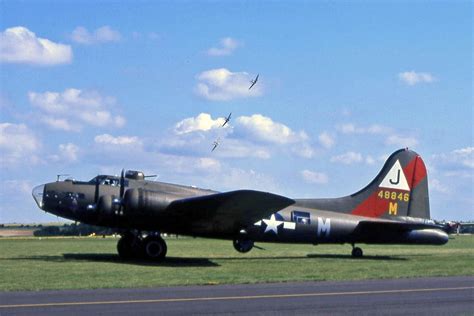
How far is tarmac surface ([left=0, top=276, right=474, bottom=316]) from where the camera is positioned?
12.4 metres

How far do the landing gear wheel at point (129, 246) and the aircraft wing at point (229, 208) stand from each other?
2131 mm

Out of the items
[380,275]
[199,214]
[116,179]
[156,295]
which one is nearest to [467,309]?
[156,295]

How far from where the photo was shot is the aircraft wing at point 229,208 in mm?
24453

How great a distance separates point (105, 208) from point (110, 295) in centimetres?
1113

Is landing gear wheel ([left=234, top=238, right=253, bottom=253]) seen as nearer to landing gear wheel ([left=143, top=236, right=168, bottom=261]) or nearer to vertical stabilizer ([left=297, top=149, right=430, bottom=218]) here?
landing gear wheel ([left=143, top=236, right=168, bottom=261])

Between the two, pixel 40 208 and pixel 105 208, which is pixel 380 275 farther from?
pixel 40 208

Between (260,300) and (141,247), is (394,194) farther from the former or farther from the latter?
(260,300)

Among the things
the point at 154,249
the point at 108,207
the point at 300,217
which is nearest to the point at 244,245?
the point at 300,217

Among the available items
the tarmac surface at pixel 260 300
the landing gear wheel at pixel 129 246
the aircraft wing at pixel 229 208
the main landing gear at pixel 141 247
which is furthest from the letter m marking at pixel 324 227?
the tarmac surface at pixel 260 300

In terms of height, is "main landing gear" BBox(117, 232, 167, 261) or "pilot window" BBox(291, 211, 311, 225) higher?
"pilot window" BBox(291, 211, 311, 225)

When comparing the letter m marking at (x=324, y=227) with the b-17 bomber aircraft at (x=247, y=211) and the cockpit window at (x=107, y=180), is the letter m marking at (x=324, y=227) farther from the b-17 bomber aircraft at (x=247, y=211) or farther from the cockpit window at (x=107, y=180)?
the cockpit window at (x=107, y=180)

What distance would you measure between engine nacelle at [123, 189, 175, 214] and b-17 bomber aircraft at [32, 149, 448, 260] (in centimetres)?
3

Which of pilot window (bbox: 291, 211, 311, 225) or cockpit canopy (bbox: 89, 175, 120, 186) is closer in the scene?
cockpit canopy (bbox: 89, 175, 120, 186)

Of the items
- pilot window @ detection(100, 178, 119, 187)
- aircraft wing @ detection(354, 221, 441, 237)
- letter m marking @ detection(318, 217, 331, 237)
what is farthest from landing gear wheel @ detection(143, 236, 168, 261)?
aircraft wing @ detection(354, 221, 441, 237)
